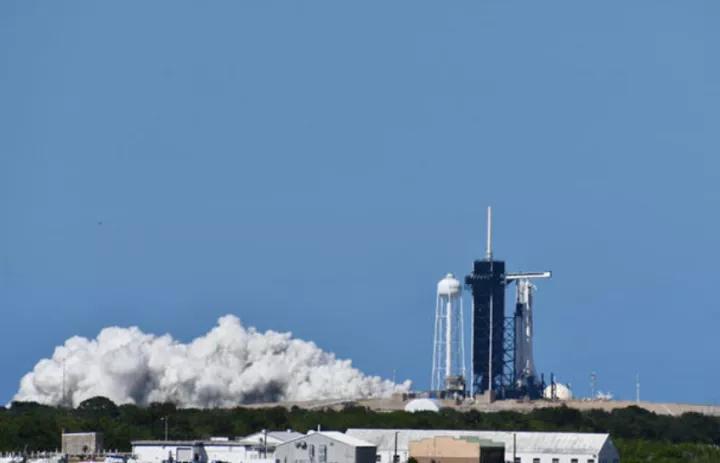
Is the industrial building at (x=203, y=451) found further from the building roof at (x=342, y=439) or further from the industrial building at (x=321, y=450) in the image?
the building roof at (x=342, y=439)

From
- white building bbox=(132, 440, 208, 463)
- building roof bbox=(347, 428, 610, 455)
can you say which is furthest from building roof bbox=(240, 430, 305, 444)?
white building bbox=(132, 440, 208, 463)

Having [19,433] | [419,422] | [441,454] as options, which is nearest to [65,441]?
[19,433]

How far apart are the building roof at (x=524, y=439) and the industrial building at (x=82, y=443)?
20.1 meters

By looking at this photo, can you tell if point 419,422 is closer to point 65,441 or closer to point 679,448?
point 679,448

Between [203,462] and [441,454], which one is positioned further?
[441,454]

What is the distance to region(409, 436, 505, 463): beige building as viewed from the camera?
525 ft

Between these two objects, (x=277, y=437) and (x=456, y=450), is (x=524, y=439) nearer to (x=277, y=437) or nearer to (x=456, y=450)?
Result: (x=456, y=450)

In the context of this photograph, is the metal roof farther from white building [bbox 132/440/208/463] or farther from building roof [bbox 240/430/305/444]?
white building [bbox 132/440/208/463]

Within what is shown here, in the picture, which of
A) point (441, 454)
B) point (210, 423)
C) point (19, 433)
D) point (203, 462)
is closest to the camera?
point (203, 462)

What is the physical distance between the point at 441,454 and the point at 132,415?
148ft

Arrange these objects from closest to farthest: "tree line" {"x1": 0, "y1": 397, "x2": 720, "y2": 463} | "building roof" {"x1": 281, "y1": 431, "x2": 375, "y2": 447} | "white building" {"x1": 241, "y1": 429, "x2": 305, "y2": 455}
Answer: "white building" {"x1": 241, "y1": 429, "x2": 305, "y2": 455}, "building roof" {"x1": 281, "y1": 431, "x2": 375, "y2": 447}, "tree line" {"x1": 0, "y1": 397, "x2": 720, "y2": 463}

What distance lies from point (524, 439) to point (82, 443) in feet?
107

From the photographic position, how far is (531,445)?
166m

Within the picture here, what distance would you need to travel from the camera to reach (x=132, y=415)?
198000mm
